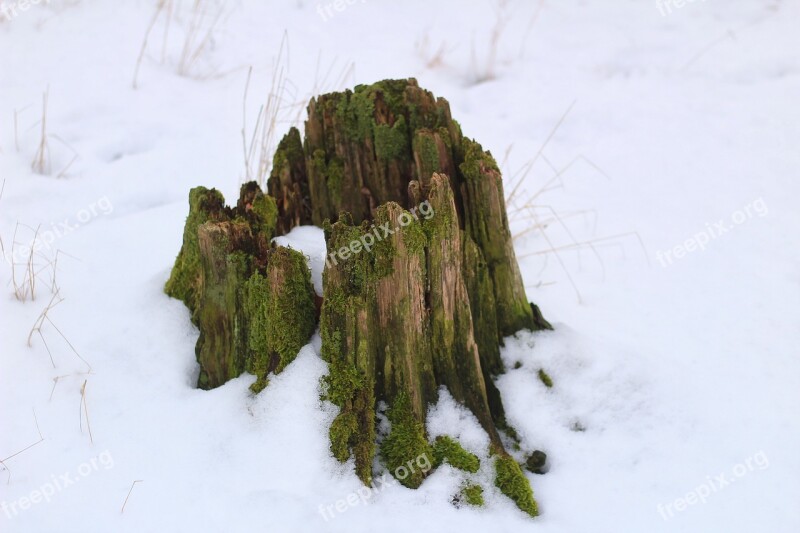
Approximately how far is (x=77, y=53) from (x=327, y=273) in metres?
4.91

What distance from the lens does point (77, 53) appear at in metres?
6.02

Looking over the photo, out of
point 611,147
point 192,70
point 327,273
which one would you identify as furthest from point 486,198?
point 192,70

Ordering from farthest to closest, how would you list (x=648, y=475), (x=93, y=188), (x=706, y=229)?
(x=93, y=188) < (x=706, y=229) < (x=648, y=475)

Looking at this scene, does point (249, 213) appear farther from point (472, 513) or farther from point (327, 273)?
point (472, 513)

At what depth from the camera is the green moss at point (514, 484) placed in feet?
8.04

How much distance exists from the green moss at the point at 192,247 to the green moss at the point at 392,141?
2.61 feet
